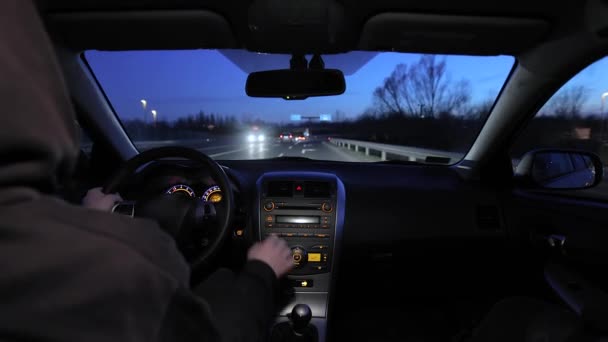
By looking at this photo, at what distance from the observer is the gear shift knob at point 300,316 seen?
10.7 feet

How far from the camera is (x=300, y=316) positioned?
10.6 feet

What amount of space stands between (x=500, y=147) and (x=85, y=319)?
3.59 m

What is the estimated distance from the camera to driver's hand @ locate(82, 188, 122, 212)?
2.43m

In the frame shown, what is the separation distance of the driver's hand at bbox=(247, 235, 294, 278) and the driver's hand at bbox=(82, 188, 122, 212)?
1045 millimetres

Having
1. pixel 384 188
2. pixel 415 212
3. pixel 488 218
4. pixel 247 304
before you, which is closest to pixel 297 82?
pixel 384 188

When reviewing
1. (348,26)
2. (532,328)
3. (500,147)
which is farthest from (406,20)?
(532,328)

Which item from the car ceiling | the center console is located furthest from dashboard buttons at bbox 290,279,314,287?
the car ceiling

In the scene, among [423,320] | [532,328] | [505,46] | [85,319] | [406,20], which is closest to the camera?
[85,319]

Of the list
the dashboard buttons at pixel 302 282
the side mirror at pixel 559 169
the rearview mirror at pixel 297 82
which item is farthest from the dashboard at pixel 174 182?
the side mirror at pixel 559 169

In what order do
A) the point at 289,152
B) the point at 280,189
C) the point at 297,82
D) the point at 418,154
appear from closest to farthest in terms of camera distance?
the point at 297,82 → the point at 280,189 → the point at 418,154 → the point at 289,152

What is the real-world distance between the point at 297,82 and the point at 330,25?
1.60ft

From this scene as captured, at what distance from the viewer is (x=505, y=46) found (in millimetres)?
3219

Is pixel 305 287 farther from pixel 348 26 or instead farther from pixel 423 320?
pixel 348 26

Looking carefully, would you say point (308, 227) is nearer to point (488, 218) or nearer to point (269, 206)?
point (269, 206)
